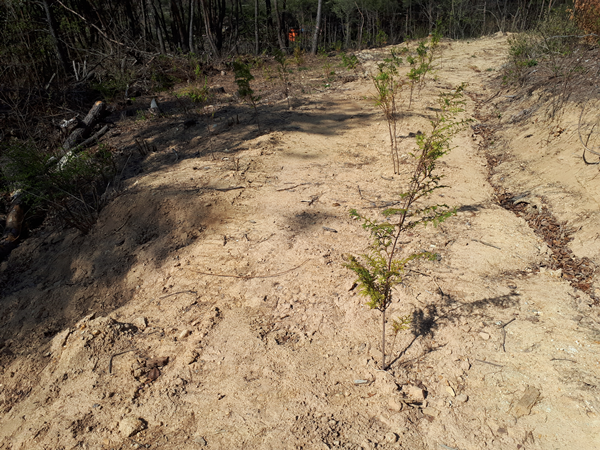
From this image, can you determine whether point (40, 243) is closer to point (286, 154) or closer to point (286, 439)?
point (286, 154)

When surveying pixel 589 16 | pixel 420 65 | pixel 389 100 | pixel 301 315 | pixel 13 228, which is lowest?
pixel 13 228

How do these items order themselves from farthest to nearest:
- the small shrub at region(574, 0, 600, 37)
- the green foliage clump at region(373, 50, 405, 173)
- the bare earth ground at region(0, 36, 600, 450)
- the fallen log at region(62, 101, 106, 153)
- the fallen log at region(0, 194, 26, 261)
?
the fallen log at region(62, 101, 106, 153)
the small shrub at region(574, 0, 600, 37)
the green foliage clump at region(373, 50, 405, 173)
the fallen log at region(0, 194, 26, 261)
the bare earth ground at region(0, 36, 600, 450)

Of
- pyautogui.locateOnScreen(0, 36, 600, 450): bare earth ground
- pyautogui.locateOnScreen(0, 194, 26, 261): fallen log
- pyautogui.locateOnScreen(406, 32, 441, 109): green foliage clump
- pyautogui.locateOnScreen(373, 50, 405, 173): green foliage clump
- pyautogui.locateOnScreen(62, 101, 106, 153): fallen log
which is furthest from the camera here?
pyautogui.locateOnScreen(62, 101, 106, 153): fallen log

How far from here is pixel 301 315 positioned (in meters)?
2.62

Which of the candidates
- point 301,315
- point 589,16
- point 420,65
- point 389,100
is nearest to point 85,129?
point 389,100

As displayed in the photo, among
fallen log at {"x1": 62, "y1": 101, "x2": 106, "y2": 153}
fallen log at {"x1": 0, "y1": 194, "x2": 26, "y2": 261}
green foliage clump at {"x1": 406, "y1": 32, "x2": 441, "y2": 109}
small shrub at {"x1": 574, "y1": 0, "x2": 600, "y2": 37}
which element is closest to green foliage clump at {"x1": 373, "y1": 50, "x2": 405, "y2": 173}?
green foliage clump at {"x1": 406, "y1": 32, "x2": 441, "y2": 109}

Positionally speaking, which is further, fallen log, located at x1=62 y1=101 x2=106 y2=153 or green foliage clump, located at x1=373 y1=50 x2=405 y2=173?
fallen log, located at x1=62 y1=101 x2=106 y2=153

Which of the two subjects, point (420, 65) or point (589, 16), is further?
point (420, 65)

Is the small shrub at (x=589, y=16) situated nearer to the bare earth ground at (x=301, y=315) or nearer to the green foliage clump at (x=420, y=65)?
the green foliage clump at (x=420, y=65)

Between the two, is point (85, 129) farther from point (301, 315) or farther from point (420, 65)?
point (301, 315)

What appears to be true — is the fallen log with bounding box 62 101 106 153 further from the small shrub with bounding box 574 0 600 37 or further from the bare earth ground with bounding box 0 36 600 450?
the small shrub with bounding box 574 0 600 37

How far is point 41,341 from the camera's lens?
116 inches

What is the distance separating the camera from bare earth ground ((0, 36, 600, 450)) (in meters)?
1.96

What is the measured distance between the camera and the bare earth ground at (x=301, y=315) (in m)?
1.96
